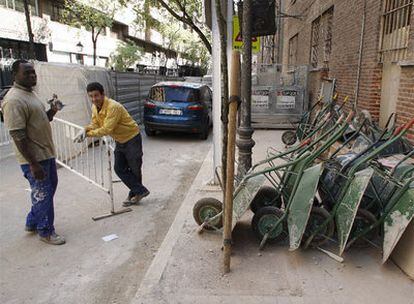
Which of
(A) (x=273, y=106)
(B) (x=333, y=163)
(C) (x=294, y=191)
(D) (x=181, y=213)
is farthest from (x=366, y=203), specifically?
(A) (x=273, y=106)

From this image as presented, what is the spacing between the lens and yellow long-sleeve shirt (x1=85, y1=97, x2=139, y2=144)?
193 inches

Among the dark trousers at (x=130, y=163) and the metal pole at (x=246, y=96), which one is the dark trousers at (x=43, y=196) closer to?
the dark trousers at (x=130, y=163)

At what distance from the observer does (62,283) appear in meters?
3.51

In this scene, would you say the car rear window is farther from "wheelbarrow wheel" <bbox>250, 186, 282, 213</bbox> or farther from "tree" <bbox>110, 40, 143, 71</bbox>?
"tree" <bbox>110, 40, 143, 71</bbox>

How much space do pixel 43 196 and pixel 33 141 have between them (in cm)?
61

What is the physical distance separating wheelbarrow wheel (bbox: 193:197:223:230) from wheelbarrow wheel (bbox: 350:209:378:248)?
4.43 ft

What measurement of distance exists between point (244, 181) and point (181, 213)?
4.58 ft

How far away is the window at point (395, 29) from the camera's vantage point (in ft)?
20.9

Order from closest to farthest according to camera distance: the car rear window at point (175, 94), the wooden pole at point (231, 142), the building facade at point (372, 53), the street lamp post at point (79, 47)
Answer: the wooden pole at point (231, 142) → the building facade at point (372, 53) → the car rear window at point (175, 94) → the street lamp post at point (79, 47)

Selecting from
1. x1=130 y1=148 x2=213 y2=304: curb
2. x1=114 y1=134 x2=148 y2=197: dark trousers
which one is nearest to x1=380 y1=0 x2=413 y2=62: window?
x1=130 y1=148 x2=213 y2=304: curb

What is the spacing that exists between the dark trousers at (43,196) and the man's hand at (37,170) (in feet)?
0.58

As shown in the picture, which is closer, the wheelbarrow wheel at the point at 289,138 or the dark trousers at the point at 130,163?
the dark trousers at the point at 130,163

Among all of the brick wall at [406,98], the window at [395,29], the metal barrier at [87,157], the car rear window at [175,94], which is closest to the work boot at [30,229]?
the metal barrier at [87,157]

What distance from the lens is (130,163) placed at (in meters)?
5.38
